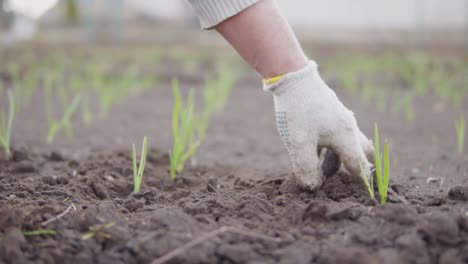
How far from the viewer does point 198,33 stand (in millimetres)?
13141

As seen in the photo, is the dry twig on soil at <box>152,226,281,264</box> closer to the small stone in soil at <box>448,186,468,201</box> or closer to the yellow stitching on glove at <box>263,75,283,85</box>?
the yellow stitching on glove at <box>263,75,283,85</box>

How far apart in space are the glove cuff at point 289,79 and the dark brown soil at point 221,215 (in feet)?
0.97

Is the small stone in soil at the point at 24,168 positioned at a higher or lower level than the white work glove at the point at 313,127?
lower

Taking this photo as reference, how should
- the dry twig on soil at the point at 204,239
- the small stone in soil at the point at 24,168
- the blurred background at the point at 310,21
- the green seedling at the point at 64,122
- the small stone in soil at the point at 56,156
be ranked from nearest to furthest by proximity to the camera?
the dry twig on soil at the point at 204,239, the small stone in soil at the point at 24,168, the small stone in soil at the point at 56,156, the green seedling at the point at 64,122, the blurred background at the point at 310,21

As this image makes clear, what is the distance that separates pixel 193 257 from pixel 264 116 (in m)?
2.93

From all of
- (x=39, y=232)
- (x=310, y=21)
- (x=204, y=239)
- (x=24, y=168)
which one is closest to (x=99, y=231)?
(x=39, y=232)

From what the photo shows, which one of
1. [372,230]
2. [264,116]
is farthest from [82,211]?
[264,116]

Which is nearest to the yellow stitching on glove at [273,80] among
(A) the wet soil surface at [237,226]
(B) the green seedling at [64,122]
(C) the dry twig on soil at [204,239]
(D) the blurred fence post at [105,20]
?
(A) the wet soil surface at [237,226]

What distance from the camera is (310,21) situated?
16.2 m

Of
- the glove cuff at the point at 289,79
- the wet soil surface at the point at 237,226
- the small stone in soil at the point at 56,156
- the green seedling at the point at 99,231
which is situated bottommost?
the small stone in soil at the point at 56,156

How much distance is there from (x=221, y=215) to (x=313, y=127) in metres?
0.36

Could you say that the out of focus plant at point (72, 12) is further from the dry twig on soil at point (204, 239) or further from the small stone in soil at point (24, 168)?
the dry twig on soil at point (204, 239)

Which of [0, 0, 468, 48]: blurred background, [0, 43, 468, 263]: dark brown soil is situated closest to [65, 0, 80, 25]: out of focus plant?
[0, 0, 468, 48]: blurred background

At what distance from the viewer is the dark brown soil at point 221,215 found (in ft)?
3.35
